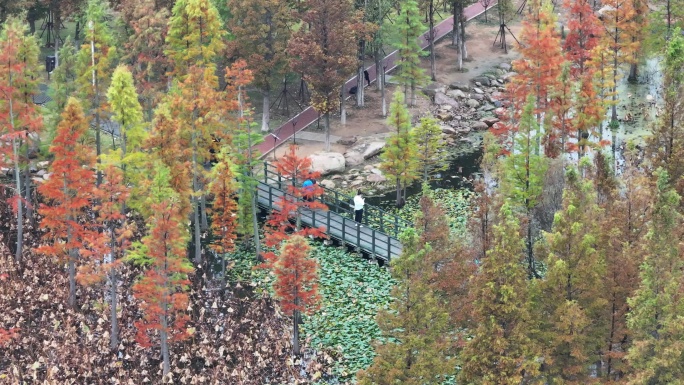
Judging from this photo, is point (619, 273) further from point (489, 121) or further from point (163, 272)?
point (489, 121)

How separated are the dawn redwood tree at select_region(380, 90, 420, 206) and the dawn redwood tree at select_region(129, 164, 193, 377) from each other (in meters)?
17.0

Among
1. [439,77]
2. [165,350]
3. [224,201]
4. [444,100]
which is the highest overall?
[224,201]

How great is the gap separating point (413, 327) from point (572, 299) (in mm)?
5613

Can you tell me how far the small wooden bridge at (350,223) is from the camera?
56.6 meters

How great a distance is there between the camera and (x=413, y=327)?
134 feet

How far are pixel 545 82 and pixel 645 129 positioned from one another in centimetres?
1110

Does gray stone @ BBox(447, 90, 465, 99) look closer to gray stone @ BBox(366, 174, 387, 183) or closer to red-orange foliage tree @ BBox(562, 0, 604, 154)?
red-orange foliage tree @ BBox(562, 0, 604, 154)

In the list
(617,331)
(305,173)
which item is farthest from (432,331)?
(305,173)

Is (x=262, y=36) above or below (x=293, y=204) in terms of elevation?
above

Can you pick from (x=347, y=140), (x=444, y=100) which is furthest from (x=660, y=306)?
(x=444, y=100)

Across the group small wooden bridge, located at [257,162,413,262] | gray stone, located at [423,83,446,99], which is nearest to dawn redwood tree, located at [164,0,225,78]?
small wooden bridge, located at [257,162,413,262]

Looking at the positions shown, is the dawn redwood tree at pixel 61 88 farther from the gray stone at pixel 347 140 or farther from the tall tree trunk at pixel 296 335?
the gray stone at pixel 347 140

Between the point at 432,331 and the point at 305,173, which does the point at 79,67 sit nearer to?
the point at 305,173

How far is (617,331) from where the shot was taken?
134 ft
